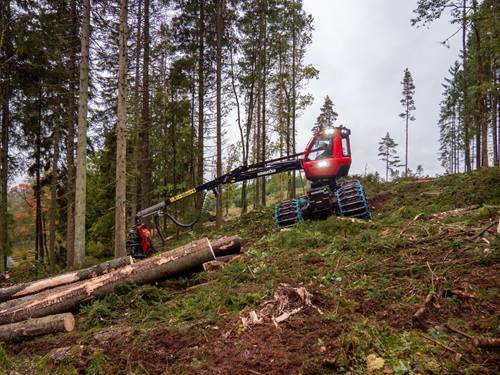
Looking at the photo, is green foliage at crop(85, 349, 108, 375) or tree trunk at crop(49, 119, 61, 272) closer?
green foliage at crop(85, 349, 108, 375)

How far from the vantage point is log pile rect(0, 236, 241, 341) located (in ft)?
18.3

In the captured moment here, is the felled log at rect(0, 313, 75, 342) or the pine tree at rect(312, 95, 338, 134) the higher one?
the pine tree at rect(312, 95, 338, 134)

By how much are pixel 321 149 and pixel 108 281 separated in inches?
282

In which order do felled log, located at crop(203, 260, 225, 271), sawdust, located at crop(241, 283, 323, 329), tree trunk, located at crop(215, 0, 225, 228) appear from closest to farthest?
sawdust, located at crop(241, 283, 323, 329) < felled log, located at crop(203, 260, 225, 271) < tree trunk, located at crop(215, 0, 225, 228)

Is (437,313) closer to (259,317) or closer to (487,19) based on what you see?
(259,317)

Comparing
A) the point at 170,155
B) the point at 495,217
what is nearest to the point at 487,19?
the point at 495,217

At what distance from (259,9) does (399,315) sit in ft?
70.7

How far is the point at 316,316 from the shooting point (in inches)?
176

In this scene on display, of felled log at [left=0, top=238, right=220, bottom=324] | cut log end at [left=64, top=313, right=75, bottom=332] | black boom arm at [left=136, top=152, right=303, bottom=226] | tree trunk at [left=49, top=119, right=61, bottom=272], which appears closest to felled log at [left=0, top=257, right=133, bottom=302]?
felled log at [left=0, top=238, right=220, bottom=324]

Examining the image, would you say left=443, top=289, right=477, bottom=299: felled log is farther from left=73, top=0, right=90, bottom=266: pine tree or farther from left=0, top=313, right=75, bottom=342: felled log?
left=73, top=0, right=90, bottom=266: pine tree

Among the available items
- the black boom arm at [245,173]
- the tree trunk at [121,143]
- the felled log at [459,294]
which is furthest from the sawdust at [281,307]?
the tree trunk at [121,143]

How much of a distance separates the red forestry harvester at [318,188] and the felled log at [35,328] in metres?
4.85

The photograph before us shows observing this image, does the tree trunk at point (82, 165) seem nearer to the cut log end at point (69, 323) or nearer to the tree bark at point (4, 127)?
the tree bark at point (4, 127)

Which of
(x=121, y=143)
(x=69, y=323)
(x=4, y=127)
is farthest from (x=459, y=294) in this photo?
(x=4, y=127)
